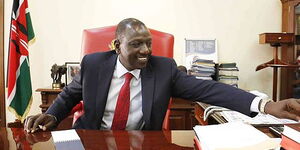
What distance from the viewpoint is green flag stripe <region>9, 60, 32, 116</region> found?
2.60 metres

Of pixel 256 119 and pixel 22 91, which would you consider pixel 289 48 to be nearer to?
pixel 256 119

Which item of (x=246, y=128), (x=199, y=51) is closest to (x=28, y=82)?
(x=199, y=51)

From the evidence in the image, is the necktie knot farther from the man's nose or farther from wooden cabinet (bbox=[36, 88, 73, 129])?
wooden cabinet (bbox=[36, 88, 73, 129])

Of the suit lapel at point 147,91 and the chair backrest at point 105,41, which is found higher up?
the chair backrest at point 105,41

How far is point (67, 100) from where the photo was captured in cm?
142

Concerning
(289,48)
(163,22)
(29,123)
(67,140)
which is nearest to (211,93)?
(67,140)

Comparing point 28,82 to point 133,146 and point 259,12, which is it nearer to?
point 133,146

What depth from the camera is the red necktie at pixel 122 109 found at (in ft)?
4.45

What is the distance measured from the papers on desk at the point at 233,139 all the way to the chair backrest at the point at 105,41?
36.4 inches

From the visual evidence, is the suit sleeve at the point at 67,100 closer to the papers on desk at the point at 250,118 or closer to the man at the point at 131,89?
the man at the point at 131,89

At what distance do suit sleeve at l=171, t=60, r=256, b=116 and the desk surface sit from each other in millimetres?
231

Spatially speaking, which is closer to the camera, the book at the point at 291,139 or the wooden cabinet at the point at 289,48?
the book at the point at 291,139

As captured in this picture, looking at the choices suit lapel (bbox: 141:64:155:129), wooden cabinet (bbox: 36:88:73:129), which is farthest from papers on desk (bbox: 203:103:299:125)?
wooden cabinet (bbox: 36:88:73:129)

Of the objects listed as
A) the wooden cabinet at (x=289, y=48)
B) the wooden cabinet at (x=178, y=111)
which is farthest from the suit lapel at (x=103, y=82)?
the wooden cabinet at (x=289, y=48)
